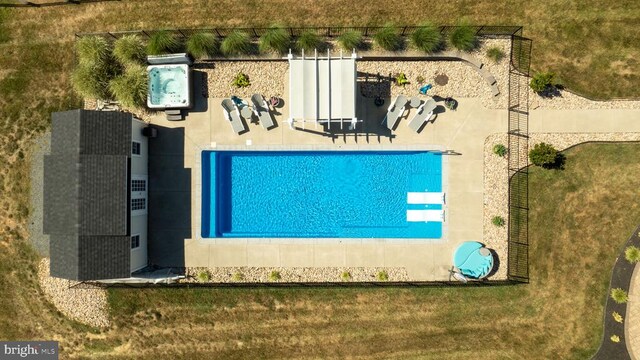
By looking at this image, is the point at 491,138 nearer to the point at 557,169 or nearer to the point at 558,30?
the point at 557,169

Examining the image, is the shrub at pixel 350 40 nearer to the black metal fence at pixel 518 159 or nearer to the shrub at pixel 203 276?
the black metal fence at pixel 518 159

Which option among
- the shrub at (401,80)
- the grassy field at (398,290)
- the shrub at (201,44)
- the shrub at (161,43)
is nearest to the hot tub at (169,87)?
the shrub at (161,43)

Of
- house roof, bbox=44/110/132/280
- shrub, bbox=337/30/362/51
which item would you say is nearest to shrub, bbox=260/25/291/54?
shrub, bbox=337/30/362/51

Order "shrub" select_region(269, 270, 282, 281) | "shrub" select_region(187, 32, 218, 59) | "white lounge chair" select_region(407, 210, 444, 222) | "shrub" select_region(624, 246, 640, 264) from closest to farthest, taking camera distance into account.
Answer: "shrub" select_region(624, 246, 640, 264), "shrub" select_region(187, 32, 218, 59), "shrub" select_region(269, 270, 282, 281), "white lounge chair" select_region(407, 210, 444, 222)

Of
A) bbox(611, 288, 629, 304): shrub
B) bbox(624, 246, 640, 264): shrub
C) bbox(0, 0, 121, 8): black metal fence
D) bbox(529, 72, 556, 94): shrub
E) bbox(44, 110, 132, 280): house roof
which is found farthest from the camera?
bbox(0, 0, 121, 8): black metal fence

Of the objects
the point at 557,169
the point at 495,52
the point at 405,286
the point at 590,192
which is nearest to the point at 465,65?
the point at 495,52

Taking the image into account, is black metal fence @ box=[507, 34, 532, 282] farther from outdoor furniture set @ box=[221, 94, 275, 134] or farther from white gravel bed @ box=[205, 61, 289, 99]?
outdoor furniture set @ box=[221, 94, 275, 134]
